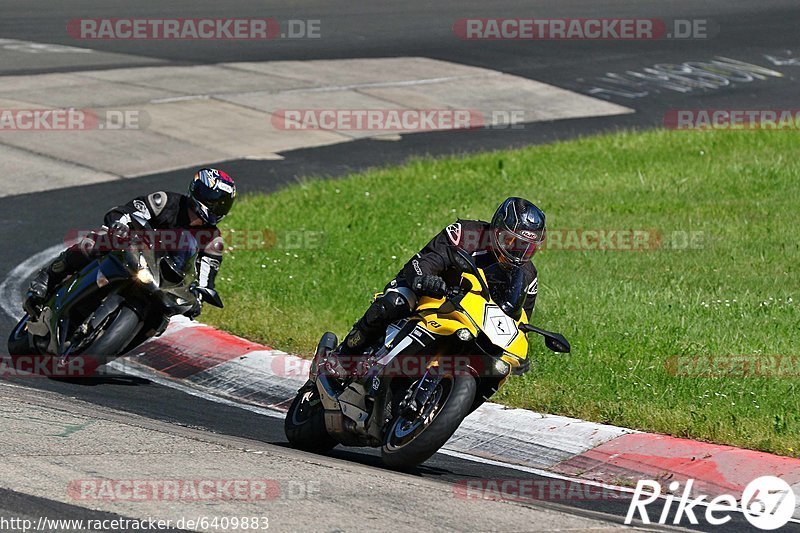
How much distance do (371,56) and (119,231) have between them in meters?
18.1

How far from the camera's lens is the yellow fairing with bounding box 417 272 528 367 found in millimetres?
7477

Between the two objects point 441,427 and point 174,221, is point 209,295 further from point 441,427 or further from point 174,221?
point 441,427

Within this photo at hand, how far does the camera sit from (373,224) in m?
15.2

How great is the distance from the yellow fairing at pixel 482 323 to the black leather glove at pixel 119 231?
318cm

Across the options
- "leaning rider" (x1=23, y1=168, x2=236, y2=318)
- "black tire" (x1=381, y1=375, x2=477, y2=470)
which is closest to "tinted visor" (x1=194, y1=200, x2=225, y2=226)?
"leaning rider" (x1=23, y1=168, x2=236, y2=318)

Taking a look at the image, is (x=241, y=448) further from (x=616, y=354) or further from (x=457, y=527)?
(x=616, y=354)

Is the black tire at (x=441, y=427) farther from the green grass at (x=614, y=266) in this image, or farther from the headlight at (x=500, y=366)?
the green grass at (x=614, y=266)

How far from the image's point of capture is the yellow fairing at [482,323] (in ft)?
24.5

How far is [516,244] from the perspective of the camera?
8023mm

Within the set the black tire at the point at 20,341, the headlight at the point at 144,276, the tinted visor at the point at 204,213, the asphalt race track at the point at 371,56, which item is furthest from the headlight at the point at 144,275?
the black tire at the point at 20,341

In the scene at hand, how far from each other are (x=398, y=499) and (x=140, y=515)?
1393 millimetres

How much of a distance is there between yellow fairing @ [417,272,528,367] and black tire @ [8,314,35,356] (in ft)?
14.1

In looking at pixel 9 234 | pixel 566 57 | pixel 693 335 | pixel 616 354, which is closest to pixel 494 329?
pixel 616 354

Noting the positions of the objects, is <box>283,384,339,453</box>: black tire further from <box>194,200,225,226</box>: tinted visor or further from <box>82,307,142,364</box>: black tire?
<box>194,200,225,226</box>: tinted visor
